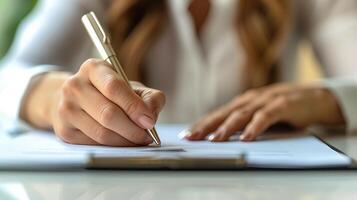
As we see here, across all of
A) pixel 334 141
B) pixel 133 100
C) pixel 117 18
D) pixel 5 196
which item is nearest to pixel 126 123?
pixel 133 100

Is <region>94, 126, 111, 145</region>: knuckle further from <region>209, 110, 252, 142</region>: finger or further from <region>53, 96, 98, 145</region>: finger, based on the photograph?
<region>209, 110, 252, 142</region>: finger

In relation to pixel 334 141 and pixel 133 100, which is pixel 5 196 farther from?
pixel 334 141

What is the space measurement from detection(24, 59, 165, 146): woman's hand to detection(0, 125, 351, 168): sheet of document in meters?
0.01

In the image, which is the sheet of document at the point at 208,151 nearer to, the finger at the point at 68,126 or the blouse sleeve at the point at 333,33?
the finger at the point at 68,126

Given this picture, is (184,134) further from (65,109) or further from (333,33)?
(333,33)

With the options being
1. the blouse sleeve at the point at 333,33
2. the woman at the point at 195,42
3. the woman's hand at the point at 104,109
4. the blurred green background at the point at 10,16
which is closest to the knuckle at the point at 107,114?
the woman's hand at the point at 104,109

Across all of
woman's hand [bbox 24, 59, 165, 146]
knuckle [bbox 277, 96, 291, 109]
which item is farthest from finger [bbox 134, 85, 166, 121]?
knuckle [bbox 277, 96, 291, 109]

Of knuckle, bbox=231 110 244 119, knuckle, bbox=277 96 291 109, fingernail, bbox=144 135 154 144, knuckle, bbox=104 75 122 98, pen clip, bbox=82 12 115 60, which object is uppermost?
pen clip, bbox=82 12 115 60

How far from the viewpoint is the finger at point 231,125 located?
2.35ft

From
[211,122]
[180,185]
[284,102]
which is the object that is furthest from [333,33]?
[180,185]

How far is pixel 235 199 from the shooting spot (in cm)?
47

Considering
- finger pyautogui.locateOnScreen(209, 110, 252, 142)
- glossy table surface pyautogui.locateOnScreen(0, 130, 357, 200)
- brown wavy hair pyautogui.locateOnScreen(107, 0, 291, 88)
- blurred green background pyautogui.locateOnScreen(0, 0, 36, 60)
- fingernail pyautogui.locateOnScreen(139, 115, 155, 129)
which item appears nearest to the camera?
glossy table surface pyautogui.locateOnScreen(0, 130, 357, 200)

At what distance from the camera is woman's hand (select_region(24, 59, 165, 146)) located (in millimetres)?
618

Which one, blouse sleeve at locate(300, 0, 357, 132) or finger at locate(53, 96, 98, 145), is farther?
blouse sleeve at locate(300, 0, 357, 132)
